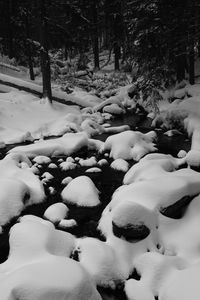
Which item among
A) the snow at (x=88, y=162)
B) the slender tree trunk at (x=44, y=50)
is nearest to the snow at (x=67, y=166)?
the snow at (x=88, y=162)

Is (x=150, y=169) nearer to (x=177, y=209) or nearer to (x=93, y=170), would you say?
(x=177, y=209)

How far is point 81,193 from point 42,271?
3608 mm

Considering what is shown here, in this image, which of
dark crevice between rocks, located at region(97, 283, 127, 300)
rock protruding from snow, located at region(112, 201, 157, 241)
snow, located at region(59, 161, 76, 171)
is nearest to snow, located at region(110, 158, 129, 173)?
snow, located at region(59, 161, 76, 171)

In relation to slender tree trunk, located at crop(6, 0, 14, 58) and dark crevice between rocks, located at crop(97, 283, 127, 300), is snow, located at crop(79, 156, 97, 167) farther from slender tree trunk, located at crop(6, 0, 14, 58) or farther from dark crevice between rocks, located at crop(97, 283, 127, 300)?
slender tree trunk, located at crop(6, 0, 14, 58)

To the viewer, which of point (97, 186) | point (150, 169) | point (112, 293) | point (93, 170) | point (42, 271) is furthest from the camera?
point (93, 170)

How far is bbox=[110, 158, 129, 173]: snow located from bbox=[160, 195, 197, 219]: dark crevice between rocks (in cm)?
326

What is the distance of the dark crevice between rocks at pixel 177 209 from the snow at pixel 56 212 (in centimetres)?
209

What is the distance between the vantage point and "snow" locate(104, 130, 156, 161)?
11906 mm

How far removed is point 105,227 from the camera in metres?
7.46

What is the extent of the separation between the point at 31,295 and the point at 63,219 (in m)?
3.02

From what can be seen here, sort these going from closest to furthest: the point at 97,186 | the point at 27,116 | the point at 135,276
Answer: the point at 135,276, the point at 97,186, the point at 27,116

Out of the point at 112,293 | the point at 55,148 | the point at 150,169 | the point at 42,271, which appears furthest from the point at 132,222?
the point at 55,148

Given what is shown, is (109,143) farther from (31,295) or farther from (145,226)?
(31,295)

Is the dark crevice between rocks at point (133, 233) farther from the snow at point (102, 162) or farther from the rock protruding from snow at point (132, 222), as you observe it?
the snow at point (102, 162)
